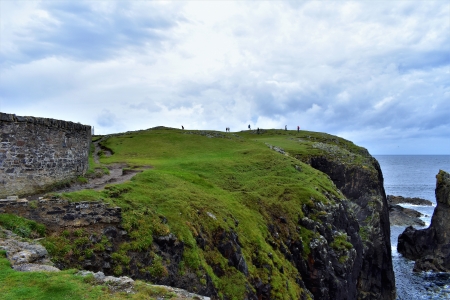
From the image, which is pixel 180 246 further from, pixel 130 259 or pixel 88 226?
pixel 88 226

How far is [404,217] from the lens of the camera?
3711 inches

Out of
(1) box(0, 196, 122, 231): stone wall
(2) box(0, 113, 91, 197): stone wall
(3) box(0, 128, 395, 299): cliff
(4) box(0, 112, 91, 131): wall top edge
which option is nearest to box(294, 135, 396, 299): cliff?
(3) box(0, 128, 395, 299): cliff

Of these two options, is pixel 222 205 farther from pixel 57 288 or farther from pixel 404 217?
pixel 404 217

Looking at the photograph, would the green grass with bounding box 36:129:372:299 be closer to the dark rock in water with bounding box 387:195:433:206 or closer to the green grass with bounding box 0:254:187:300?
the green grass with bounding box 0:254:187:300

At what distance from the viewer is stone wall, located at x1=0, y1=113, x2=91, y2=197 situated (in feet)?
58.2

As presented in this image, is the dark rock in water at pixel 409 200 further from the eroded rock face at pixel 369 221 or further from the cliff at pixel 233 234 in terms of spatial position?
the cliff at pixel 233 234

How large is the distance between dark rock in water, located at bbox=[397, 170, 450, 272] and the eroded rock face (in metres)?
10.6

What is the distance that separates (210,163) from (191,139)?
23.3 metres

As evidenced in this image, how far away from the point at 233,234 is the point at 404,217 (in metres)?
88.4

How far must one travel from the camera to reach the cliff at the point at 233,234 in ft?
53.6

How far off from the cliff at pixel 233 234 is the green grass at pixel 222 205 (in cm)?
8

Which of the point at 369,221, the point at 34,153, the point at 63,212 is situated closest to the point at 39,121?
the point at 34,153

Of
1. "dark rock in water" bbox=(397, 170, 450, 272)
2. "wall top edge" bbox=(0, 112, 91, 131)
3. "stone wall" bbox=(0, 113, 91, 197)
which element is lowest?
"dark rock in water" bbox=(397, 170, 450, 272)

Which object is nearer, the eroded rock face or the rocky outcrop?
the rocky outcrop
